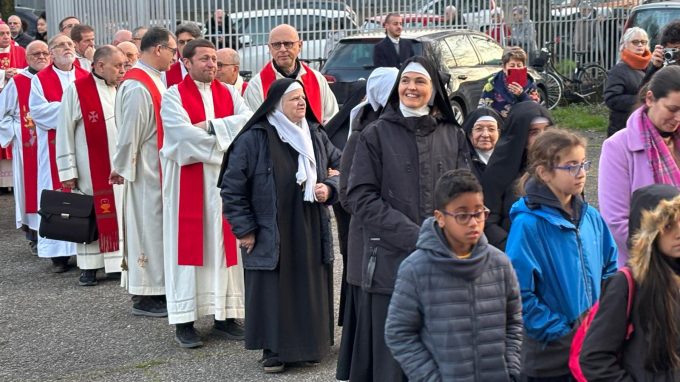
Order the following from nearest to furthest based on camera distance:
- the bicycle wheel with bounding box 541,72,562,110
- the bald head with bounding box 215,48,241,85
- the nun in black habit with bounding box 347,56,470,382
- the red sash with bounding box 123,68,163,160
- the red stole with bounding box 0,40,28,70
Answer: the nun in black habit with bounding box 347,56,470,382, the red sash with bounding box 123,68,163,160, the bald head with bounding box 215,48,241,85, the red stole with bounding box 0,40,28,70, the bicycle wheel with bounding box 541,72,562,110

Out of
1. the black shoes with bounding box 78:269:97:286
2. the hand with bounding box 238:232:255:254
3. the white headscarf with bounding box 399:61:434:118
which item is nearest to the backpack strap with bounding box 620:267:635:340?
the white headscarf with bounding box 399:61:434:118

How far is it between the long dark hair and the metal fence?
15.4m

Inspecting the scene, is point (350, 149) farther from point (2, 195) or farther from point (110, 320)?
point (2, 195)

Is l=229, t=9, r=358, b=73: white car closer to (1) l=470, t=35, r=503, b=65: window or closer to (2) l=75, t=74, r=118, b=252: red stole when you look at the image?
(1) l=470, t=35, r=503, b=65: window

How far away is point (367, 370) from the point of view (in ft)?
18.6

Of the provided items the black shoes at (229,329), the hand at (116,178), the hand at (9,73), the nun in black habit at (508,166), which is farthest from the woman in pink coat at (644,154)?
the hand at (9,73)

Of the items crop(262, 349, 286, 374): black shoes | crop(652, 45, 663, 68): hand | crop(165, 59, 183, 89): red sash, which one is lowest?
crop(262, 349, 286, 374): black shoes

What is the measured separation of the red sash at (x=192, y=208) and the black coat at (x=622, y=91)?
339 cm

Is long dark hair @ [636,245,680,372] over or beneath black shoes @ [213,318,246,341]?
over

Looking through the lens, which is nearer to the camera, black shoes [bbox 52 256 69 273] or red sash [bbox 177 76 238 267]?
red sash [bbox 177 76 238 267]

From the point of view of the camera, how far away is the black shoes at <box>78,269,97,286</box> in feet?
31.3

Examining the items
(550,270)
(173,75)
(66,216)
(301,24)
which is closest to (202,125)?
(173,75)

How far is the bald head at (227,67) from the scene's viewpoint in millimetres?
8539

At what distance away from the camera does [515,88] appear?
8.73 meters
